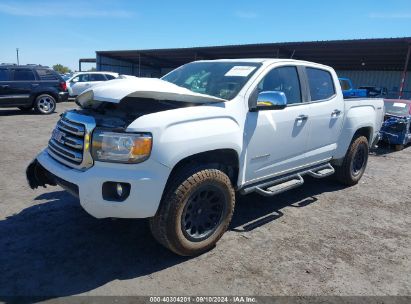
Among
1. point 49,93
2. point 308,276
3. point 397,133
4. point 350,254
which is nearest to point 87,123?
point 308,276

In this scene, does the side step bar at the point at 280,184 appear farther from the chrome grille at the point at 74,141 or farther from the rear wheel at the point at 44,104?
the rear wheel at the point at 44,104

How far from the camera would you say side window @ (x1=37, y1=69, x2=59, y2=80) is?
12.9m

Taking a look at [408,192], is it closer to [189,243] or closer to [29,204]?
[189,243]

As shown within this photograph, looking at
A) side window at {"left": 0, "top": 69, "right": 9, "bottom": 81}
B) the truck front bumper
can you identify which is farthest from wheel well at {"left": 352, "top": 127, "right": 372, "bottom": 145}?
side window at {"left": 0, "top": 69, "right": 9, "bottom": 81}

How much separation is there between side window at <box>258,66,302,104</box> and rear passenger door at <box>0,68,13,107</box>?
11014mm

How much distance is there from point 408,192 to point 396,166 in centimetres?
221

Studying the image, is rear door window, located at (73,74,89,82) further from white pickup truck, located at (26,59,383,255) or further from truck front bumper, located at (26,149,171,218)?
truck front bumper, located at (26,149,171,218)

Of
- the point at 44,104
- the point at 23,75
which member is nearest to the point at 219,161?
the point at 23,75

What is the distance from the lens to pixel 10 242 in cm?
352

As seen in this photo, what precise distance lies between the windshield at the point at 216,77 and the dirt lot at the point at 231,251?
158 cm

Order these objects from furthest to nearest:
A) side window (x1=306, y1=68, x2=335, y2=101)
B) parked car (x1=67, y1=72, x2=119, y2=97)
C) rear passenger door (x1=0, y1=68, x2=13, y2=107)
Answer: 1. parked car (x1=67, y1=72, x2=119, y2=97)
2. rear passenger door (x1=0, y1=68, x2=13, y2=107)
3. side window (x1=306, y1=68, x2=335, y2=101)

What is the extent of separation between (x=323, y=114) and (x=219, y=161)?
1971 millimetres

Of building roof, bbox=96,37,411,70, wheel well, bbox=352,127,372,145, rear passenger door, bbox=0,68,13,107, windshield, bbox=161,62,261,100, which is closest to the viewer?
windshield, bbox=161,62,261,100

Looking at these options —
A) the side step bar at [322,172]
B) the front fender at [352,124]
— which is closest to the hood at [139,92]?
the side step bar at [322,172]
